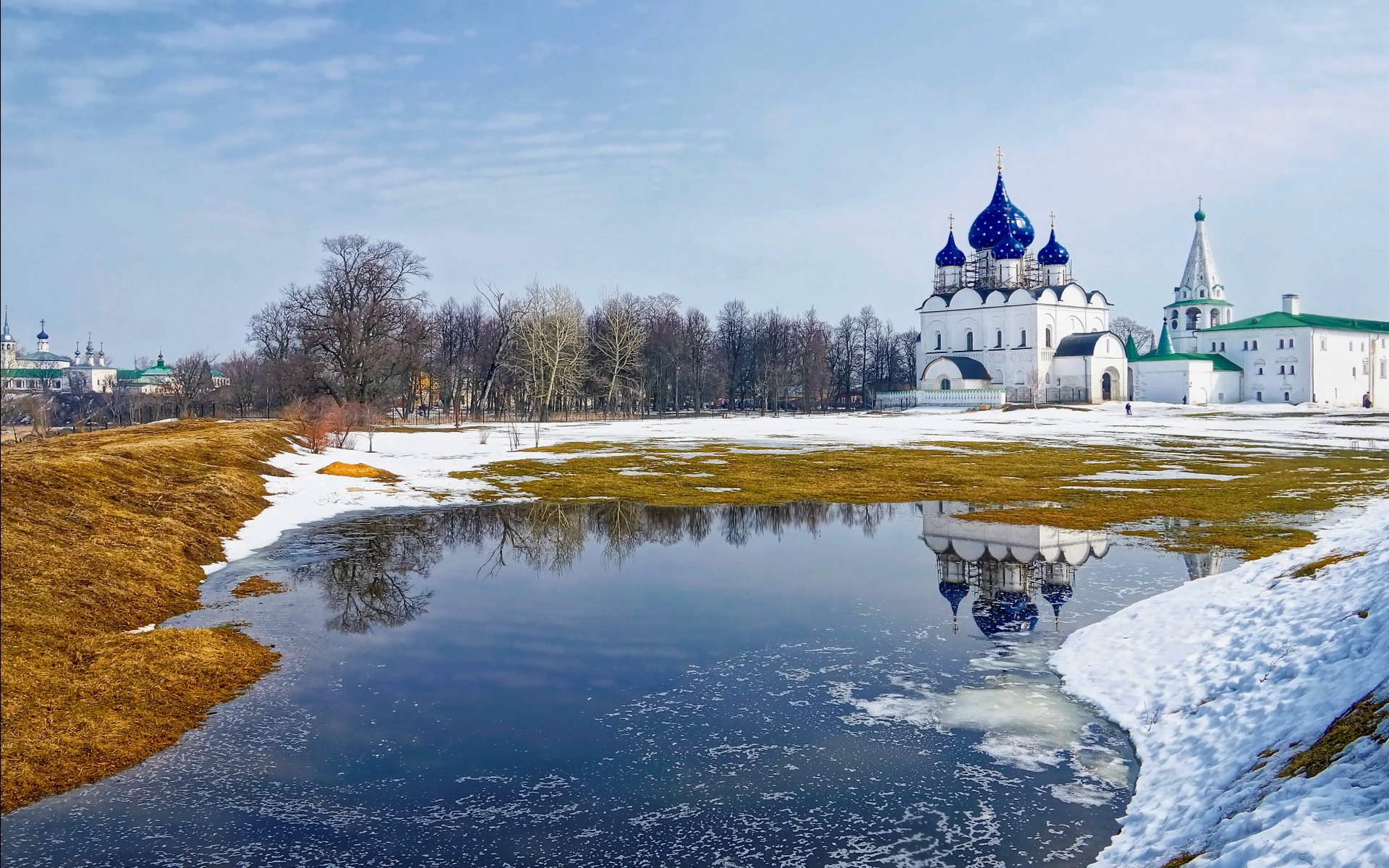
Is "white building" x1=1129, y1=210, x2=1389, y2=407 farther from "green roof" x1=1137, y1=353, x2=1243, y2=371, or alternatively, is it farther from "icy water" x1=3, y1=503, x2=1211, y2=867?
"icy water" x1=3, y1=503, x2=1211, y2=867

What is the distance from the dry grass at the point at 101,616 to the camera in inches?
310

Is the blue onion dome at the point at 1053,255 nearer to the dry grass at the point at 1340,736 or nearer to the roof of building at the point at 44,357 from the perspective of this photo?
the dry grass at the point at 1340,736

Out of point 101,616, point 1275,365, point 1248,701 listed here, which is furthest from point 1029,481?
point 1275,365

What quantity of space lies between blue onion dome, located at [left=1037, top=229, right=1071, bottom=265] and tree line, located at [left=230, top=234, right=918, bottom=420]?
2029 centimetres

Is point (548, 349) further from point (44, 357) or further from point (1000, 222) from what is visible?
point (44, 357)

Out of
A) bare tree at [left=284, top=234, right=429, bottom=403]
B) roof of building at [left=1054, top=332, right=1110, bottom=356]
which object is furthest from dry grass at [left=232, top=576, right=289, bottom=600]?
roof of building at [left=1054, top=332, right=1110, bottom=356]

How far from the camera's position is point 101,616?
11.2 m

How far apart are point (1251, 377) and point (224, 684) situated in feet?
305

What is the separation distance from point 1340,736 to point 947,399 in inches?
3090

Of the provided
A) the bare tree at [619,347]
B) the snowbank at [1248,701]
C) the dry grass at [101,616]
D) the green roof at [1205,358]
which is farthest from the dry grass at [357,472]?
the green roof at [1205,358]

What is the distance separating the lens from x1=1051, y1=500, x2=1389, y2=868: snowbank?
16.6 ft

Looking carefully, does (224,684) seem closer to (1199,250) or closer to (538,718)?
(538,718)

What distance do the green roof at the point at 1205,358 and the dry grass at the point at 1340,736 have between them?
85.3 m

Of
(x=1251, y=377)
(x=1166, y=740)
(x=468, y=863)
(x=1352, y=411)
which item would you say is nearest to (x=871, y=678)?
(x=1166, y=740)
